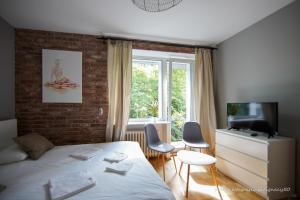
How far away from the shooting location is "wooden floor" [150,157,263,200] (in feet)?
7.38

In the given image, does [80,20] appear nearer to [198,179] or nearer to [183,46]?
[183,46]

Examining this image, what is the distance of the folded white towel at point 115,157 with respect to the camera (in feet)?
6.79

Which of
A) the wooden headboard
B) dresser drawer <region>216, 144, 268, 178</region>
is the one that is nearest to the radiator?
dresser drawer <region>216, 144, 268, 178</region>

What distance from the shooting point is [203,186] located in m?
2.50

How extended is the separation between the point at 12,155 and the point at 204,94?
3.51 meters

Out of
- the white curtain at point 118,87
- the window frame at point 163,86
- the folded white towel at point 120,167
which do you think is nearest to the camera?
the folded white towel at point 120,167

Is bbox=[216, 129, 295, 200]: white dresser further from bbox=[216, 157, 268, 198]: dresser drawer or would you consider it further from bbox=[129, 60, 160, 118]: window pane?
bbox=[129, 60, 160, 118]: window pane

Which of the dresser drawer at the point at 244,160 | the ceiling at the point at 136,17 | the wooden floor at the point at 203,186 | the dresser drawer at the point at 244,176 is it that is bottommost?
the wooden floor at the point at 203,186

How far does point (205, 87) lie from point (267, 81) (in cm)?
129

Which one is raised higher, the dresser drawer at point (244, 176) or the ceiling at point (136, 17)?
the ceiling at point (136, 17)

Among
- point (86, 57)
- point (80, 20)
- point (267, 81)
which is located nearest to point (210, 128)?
point (267, 81)

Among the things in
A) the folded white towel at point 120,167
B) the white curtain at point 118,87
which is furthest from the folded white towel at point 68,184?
the white curtain at point 118,87

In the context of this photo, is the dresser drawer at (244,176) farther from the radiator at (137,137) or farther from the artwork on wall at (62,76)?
the artwork on wall at (62,76)

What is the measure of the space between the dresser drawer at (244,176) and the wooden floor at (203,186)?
8 cm
